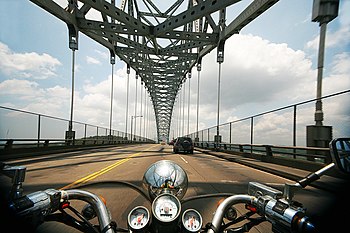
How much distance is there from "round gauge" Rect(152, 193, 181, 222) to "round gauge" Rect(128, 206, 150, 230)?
0.10m

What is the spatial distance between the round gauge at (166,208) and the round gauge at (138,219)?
0.10 metres

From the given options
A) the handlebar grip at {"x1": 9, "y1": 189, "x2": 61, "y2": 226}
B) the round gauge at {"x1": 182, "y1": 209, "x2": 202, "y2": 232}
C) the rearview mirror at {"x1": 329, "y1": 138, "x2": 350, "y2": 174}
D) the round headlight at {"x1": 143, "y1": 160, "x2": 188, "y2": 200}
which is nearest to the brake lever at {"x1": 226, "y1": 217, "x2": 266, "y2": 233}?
the round gauge at {"x1": 182, "y1": 209, "x2": 202, "y2": 232}

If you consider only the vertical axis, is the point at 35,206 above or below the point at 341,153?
below

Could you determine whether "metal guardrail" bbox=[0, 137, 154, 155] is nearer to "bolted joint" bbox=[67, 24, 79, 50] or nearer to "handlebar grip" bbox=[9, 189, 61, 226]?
"handlebar grip" bbox=[9, 189, 61, 226]

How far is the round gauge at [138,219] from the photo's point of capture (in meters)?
1.60

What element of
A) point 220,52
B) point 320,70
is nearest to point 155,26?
point 220,52

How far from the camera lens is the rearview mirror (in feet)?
5.17

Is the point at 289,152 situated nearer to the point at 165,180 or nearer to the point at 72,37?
the point at 165,180

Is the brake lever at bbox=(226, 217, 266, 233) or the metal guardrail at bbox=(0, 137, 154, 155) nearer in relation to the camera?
the brake lever at bbox=(226, 217, 266, 233)

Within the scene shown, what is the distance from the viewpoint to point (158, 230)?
5.07 ft

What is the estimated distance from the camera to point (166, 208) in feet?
5.38

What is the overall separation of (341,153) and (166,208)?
4.09 ft

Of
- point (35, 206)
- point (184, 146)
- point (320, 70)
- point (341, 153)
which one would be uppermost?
point (320, 70)

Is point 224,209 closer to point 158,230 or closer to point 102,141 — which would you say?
point 158,230
